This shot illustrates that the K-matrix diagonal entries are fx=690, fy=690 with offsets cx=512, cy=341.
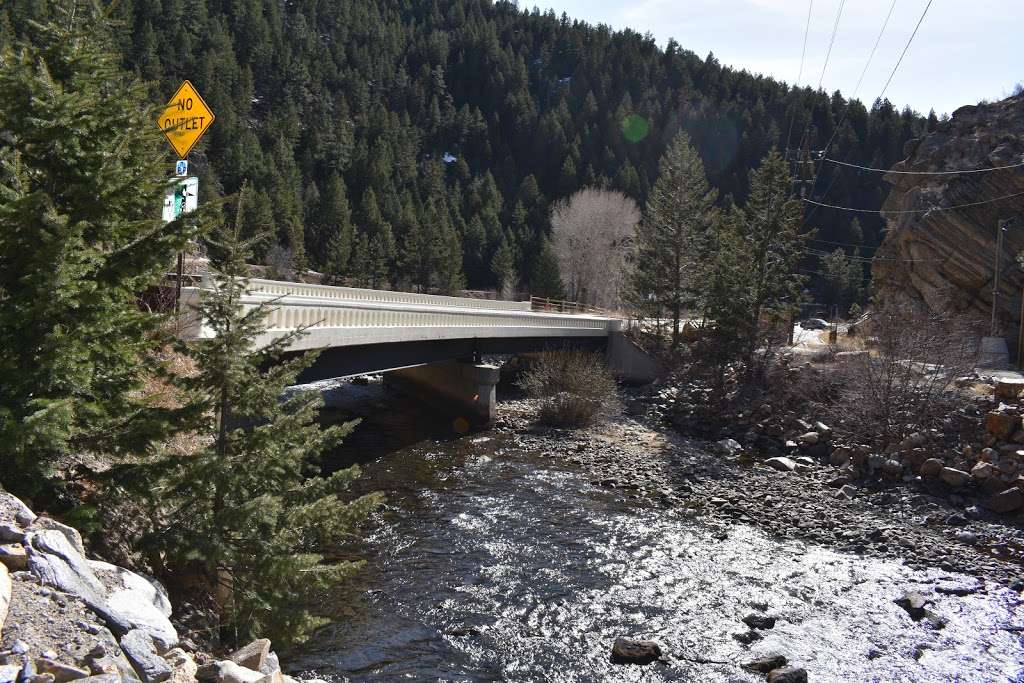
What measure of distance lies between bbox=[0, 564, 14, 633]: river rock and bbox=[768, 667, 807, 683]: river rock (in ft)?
32.7

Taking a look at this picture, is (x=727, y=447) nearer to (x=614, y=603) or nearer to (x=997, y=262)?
(x=614, y=603)

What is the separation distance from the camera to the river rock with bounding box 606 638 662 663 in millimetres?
11281

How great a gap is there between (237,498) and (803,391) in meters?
27.8

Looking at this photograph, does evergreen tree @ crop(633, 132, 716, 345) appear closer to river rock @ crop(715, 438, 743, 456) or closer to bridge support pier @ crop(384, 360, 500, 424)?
river rock @ crop(715, 438, 743, 456)

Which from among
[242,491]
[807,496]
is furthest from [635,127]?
[242,491]

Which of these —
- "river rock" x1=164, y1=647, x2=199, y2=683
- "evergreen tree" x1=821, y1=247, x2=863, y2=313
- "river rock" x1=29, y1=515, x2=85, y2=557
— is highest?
"evergreen tree" x1=821, y1=247, x2=863, y2=313

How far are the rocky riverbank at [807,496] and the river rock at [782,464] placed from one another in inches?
1.4

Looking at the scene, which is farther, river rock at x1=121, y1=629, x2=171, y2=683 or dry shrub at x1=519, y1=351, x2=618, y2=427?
dry shrub at x1=519, y1=351, x2=618, y2=427

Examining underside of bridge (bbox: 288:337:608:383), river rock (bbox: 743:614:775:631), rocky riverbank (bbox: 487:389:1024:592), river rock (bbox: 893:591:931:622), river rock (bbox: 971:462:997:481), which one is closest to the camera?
river rock (bbox: 743:614:775:631)

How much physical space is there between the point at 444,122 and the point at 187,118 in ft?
497

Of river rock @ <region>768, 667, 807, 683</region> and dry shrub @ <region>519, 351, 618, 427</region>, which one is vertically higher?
dry shrub @ <region>519, 351, 618, 427</region>

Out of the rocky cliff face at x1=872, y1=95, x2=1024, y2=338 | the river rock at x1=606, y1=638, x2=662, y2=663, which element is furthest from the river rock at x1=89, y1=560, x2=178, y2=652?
the rocky cliff face at x1=872, y1=95, x2=1024, y2=338

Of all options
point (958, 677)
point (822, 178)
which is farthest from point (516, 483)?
point (822, 178)

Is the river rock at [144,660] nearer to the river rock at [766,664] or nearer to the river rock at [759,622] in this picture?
the river rock at [766,664]
